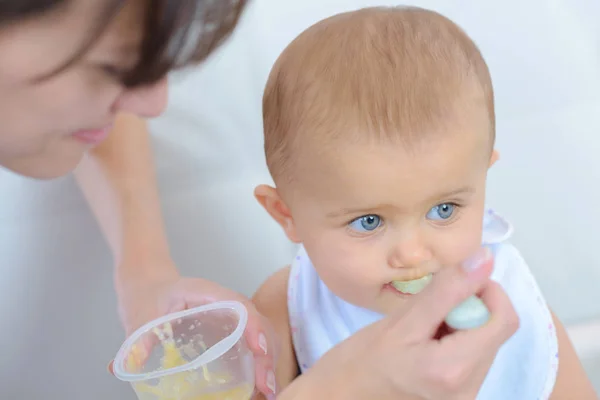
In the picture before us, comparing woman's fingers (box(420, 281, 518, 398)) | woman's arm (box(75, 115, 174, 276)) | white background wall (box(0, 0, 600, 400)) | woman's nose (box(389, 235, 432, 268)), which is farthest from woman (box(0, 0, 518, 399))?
white background wall (box(0, 0, 600, 400))

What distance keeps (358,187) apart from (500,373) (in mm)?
352

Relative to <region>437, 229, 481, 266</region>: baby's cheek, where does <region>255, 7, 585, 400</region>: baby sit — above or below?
above

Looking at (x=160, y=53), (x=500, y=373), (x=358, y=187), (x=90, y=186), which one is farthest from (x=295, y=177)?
(x=90, y=186)

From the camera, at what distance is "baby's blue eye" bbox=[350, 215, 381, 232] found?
2.22 ft

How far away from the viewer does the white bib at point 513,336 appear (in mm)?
817

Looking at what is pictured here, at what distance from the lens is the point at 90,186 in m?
1.09

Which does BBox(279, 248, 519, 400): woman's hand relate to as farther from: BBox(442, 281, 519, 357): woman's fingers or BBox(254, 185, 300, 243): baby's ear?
BBox(254, 185, 300, 243): baby's ear

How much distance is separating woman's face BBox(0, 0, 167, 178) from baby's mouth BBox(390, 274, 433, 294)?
11.9 inches

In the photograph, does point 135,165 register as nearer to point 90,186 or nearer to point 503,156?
point 90,186

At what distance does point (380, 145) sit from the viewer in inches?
24.7

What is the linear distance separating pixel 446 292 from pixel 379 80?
0.70ft

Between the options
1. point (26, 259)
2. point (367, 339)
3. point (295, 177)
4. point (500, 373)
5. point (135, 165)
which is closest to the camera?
point (367, 339)

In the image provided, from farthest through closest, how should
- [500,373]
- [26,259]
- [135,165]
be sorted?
[26,259] → [135,165] → [500,373]

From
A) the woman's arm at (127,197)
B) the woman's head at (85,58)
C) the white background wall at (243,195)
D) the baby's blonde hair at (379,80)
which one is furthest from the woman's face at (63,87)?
the white background wall at (243,195)
